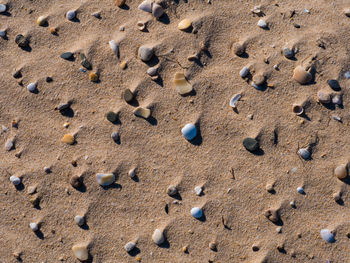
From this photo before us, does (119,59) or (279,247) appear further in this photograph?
(119,59)

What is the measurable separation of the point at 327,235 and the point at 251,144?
64cm

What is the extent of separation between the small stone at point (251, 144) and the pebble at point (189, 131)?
0.94 feet

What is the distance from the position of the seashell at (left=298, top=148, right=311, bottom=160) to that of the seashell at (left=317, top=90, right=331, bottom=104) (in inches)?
11.4

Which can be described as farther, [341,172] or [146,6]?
[146,6]

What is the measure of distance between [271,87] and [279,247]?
90 centimetres

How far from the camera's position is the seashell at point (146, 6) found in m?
2.11

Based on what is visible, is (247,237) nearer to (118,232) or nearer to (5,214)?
(118,232)

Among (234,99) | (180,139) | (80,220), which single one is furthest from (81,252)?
(234,99)

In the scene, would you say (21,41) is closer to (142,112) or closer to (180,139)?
(142,112)

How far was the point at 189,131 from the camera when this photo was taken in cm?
200

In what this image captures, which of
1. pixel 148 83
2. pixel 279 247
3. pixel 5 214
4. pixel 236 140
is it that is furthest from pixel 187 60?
pixel 5 214

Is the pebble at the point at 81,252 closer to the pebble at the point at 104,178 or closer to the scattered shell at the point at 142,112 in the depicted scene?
the pebble at the point at 104,178

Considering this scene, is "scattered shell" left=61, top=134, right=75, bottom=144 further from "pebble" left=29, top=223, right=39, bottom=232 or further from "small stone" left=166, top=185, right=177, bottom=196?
"small stone" left=166, top=185, right=177, bottom=196

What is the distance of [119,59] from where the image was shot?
2.10 metres
